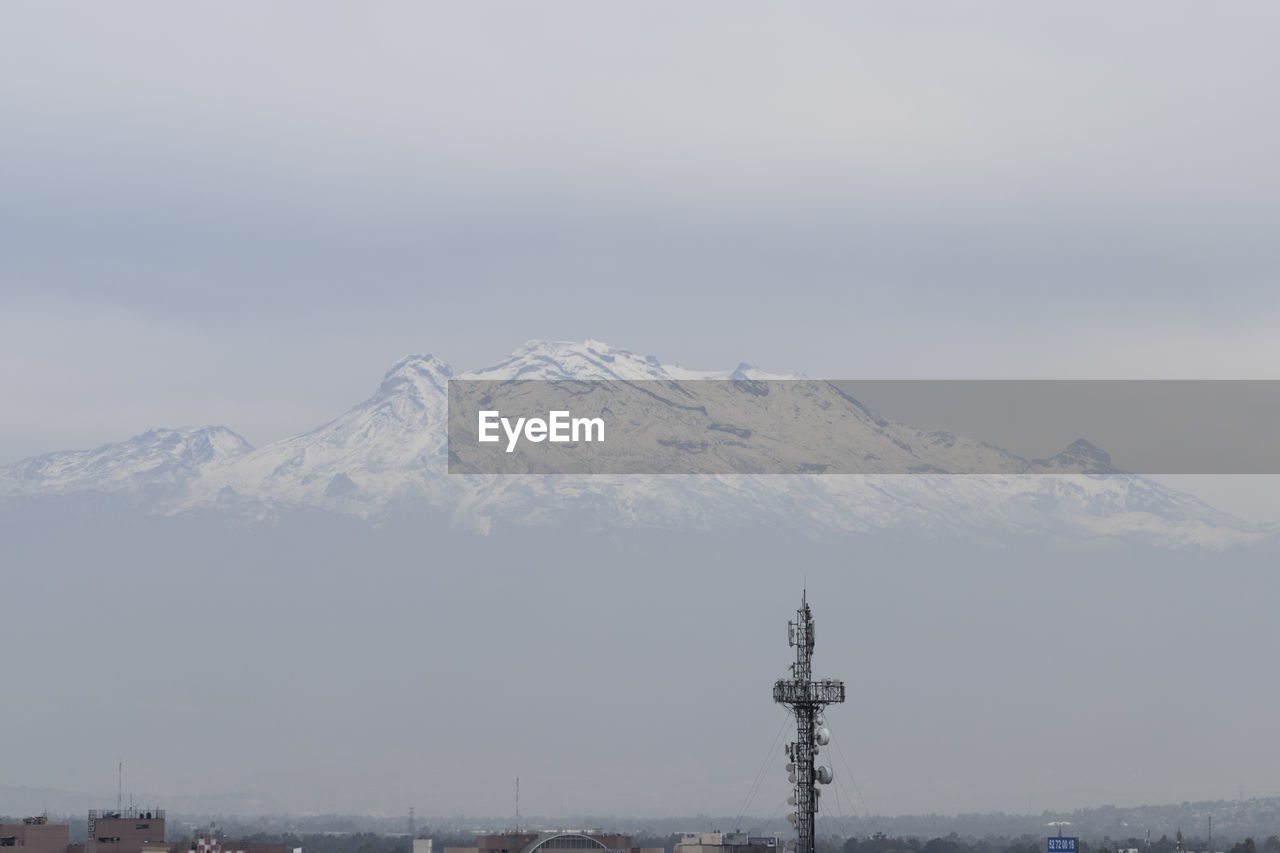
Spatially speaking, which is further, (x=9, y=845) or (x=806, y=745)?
(x=9, y=845)

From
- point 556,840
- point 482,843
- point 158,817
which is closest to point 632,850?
point 482,843

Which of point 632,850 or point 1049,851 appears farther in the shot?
Answer: point 632,850

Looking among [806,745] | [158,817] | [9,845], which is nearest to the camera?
[806,745]

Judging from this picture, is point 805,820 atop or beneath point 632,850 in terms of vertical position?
atop

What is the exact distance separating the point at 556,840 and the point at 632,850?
38.1 meters

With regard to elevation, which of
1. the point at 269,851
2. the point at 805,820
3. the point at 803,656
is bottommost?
the point at 269,851

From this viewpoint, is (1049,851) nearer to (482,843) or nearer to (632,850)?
(632,850)

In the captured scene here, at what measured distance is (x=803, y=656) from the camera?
272ft

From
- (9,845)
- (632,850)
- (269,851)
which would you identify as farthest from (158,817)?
(632,850)

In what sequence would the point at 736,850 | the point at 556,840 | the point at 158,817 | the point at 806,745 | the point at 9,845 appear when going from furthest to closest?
the point at 158,817, the point at 9,845, the point at 556,840, the point at 736,850, the point at 806,745

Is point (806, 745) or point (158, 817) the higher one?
point (806, 745)

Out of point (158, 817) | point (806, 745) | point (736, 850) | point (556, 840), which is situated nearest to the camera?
point (806, 745)

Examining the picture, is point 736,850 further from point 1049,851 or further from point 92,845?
point 92,845

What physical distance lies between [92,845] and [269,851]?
823 inches
